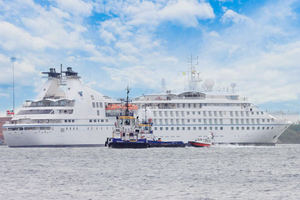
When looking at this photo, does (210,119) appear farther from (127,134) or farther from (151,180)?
(151,180)

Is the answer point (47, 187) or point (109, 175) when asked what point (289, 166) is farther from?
point (47, 187)

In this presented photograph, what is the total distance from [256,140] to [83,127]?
34115 mm

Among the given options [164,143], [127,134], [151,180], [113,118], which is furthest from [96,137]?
[151,180]

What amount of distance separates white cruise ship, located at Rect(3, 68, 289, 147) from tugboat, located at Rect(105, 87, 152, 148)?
6951mm

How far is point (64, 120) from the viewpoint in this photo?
303 feet

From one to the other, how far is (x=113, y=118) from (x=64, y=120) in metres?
9.52

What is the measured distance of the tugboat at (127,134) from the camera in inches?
3278

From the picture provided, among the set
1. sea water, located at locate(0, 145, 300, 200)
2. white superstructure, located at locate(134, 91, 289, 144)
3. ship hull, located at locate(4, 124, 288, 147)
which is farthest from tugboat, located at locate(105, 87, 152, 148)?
sea water, located at locate(0, 145, 300, 200)

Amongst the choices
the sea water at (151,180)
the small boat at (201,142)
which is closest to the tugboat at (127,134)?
the small boat at (201,142)

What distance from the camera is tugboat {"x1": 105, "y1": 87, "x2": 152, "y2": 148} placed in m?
83.2

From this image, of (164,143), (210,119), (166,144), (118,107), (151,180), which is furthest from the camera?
(210,119)

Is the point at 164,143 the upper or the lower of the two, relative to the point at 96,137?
lower

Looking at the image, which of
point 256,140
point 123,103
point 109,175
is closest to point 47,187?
point 109,175

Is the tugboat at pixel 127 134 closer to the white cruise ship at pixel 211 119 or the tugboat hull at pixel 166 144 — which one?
the tugboat hull at pixel 166 144
